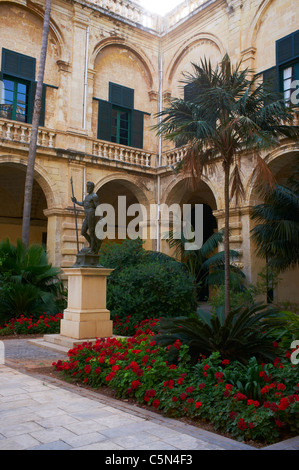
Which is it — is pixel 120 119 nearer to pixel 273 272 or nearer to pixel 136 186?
pixel 136 186

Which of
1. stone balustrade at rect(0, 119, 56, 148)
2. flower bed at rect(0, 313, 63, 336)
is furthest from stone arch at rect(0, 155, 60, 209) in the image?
flower bed at rect(0, 313, 63, 336)

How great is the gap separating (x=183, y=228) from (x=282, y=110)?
19.0ft

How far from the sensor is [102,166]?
16453 mm

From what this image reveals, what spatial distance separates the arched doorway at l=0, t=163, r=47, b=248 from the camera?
18.7 metres

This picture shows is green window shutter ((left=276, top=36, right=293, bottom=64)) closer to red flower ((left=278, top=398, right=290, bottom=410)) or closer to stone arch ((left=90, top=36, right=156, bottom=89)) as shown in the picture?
stone arch ((left=90, top=36, right=156, bottom=89))

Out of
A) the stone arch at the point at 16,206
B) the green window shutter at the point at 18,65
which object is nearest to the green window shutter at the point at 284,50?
the green window shutter at the point at 18,65

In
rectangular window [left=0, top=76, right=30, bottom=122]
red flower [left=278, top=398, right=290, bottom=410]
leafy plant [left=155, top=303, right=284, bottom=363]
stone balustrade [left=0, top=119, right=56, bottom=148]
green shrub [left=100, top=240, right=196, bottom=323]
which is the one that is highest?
rectangular window [left=0, top=76, right=30, bottom=122]

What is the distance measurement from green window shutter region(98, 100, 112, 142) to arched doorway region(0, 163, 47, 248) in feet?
12.2

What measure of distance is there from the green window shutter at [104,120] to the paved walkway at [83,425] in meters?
13.0

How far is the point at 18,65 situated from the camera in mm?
15266

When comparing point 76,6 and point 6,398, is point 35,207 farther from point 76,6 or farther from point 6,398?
point 6,398

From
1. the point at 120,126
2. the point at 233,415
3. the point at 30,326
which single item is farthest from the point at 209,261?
the point at 233,415

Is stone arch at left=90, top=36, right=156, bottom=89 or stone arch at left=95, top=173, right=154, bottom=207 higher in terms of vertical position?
stone arch at left=90, top=36, right=156, bottom=89

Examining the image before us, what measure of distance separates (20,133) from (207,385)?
12.4 m
